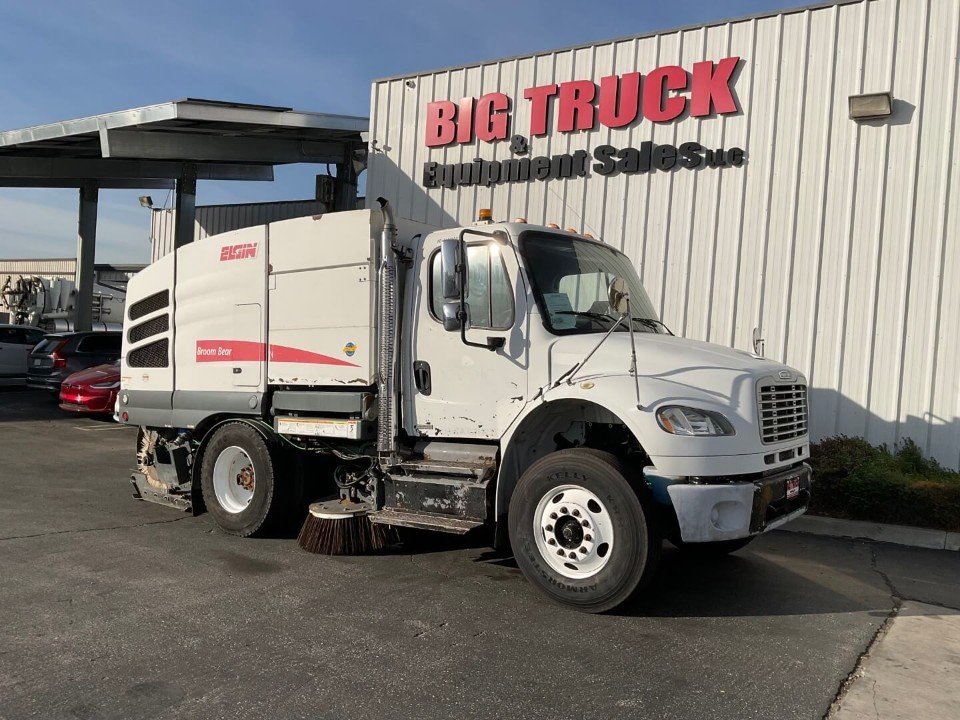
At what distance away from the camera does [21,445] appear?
11484 millimetres

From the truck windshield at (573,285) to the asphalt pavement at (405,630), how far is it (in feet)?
5.95

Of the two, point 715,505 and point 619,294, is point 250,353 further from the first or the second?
point 715,505

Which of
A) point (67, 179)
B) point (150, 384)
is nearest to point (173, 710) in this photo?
point (150, 384)

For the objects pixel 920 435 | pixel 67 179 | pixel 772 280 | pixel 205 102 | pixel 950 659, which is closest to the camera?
pixel 950 659

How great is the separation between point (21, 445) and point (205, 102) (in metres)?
7.07

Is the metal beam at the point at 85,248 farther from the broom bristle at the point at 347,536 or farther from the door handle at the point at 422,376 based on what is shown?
the door handle at the point at 422,376

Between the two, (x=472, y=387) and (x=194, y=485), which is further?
(x=194, y=485)

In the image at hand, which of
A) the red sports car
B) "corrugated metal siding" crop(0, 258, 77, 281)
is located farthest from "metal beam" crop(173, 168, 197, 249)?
"corrugated metal siding" crop(0, 258, 77, 281)

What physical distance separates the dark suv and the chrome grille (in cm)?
1470

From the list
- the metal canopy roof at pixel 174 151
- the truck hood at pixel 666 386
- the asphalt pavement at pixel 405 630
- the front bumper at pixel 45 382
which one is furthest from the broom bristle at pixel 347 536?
the front bumper at pixel 45 382

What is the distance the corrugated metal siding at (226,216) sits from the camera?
20938 millimetres

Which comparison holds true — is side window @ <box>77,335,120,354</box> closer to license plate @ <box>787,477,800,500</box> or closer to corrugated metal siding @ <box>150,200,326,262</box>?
corrugated metal siding @ <box>150,200,326,262</box>

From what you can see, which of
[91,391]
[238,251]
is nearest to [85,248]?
[91,391]

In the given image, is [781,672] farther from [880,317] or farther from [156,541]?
[880,317]
